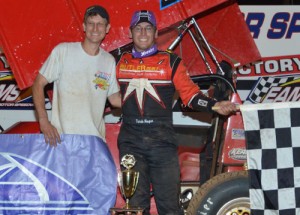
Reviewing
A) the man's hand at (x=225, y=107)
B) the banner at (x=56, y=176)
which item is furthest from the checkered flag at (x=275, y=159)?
the banner at (x=56, y=176)

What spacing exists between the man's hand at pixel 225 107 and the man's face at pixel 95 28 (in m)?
1.06

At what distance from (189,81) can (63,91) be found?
99cm

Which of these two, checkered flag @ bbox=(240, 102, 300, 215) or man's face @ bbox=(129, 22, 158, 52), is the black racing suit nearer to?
man's face @ bbox=(129, 22, 158, 52)

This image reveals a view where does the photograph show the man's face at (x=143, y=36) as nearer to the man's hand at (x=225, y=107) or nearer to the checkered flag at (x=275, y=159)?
the man's hand at (x=225, y=107)

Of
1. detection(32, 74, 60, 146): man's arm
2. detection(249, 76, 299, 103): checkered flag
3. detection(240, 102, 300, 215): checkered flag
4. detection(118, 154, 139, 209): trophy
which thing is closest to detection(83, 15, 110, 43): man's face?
detection(32, 74, 60, 146): man's arm

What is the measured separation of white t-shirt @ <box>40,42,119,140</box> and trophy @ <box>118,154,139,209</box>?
53 cm

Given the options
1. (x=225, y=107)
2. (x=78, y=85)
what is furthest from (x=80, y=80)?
(x=225, y=107)

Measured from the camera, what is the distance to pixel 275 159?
5.31 meters

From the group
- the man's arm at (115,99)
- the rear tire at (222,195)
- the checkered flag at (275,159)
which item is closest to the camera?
the checkered flag at (275,159)

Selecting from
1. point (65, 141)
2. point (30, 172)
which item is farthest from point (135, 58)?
point (30, 172)

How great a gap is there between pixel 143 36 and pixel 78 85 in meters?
0.65

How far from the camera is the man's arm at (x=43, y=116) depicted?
5621mm

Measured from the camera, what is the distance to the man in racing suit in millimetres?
5582

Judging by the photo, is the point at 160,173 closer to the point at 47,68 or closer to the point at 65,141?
the point at 65,141
